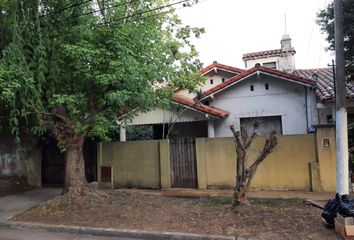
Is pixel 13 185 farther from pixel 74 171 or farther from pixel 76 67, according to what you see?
pixel 76 67

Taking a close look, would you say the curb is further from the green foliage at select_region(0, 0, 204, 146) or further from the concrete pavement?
the green foliage at select_region(0, 0, 204, 146)

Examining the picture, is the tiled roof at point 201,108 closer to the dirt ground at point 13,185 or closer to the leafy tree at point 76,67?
the leafy tree at point 76,67

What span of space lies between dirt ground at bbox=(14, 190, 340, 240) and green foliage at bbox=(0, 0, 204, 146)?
2.17 m

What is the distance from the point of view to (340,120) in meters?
8.09

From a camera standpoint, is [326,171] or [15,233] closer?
[15,233]

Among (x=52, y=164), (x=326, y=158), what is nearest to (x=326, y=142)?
(x=326, y=158)

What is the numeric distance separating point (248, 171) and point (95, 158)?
720 cm

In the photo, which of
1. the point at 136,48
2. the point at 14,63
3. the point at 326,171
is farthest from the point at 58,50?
the point at 326,171

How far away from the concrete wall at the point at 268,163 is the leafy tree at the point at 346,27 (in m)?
2.43

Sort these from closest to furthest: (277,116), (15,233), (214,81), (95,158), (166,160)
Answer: (15,233) → (166,160) → (95,158) → (277,116) → (214,81)

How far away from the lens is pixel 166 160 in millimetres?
12602

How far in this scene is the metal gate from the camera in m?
12.5

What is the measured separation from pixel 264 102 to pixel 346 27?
571 cm

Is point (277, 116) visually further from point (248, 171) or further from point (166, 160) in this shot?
point (248, 171)
